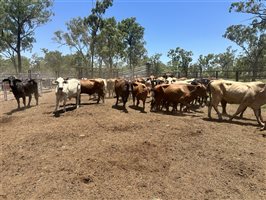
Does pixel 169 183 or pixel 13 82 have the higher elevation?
pixel 13 82

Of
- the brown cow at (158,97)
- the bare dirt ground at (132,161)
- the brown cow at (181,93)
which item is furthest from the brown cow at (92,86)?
the bare dirt ground at (132,161)

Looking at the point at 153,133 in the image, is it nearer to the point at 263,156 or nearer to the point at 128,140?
the point at 128,140

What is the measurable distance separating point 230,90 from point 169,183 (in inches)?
255

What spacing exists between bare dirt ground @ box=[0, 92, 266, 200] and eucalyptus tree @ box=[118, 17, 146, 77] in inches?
1430

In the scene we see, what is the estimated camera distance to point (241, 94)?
32.9 feet

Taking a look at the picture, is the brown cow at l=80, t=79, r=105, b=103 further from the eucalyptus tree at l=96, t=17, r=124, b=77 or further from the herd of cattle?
the eucalyptus tree at l=96, t=17, r=124, b=77

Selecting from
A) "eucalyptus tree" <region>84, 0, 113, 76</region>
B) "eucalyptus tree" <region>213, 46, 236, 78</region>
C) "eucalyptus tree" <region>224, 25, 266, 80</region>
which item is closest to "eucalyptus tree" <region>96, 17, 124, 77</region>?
"eucalyptus tree" <region>84, 0, 113, 76</region>

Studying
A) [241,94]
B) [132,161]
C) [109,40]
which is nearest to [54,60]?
[109,40]

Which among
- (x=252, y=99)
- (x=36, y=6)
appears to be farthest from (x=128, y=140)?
(x=36, y=6)

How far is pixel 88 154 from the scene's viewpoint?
5.87m

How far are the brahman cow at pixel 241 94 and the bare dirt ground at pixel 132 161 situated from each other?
124 centimetres

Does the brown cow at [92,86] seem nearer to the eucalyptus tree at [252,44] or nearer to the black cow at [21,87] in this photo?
the black cow at [21,87]

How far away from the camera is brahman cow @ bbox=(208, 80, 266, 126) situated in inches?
376

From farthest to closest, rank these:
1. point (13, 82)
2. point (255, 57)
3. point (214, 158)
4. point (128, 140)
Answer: point (255, 57)
point (13, 82)
point (128, 140)
point (214, 158)
